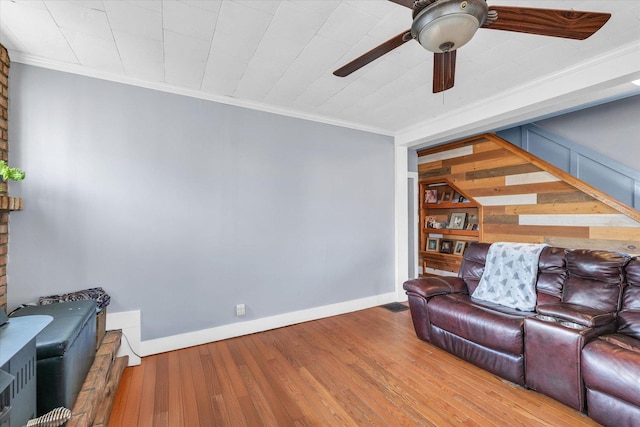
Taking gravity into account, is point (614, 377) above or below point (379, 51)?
below

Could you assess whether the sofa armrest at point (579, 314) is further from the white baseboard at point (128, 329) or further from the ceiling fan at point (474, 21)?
the white baseboard at point (128, 329)

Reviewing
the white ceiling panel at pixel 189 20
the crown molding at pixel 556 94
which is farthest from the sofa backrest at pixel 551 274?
the white ceiling panel at pixel 189 20

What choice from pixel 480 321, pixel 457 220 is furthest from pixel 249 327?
pixel 457 220

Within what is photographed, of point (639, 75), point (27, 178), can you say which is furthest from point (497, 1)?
point (27, 178)

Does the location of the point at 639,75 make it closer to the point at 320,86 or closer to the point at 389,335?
the point at 320,86

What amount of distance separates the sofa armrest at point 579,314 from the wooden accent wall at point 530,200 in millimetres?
1696

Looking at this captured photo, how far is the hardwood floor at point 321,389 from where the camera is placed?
6.15 ft

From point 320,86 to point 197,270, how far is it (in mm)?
2245

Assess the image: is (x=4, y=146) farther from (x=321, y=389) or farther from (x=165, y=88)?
(x=321, y=389)

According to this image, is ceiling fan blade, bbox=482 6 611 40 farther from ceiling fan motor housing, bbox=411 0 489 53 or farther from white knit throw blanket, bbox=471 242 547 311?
white knit throw blanket, bbox=471 242 547 311

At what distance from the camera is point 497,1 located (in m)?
1.77

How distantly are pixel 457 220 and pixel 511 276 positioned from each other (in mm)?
2419

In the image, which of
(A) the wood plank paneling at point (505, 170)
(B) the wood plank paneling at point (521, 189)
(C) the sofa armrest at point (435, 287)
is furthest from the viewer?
(A) the wood plank paneling at point (505, 170)

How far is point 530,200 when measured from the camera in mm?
3910
